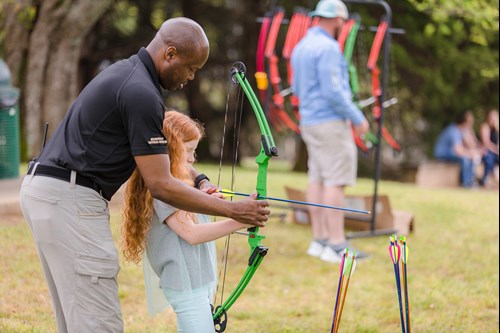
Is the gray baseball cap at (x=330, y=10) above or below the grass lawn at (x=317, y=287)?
above

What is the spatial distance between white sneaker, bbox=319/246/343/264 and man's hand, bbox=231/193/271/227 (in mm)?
3486

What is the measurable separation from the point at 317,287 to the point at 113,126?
129 inches

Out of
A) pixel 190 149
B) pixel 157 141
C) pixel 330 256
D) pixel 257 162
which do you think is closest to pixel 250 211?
pixel 257 162

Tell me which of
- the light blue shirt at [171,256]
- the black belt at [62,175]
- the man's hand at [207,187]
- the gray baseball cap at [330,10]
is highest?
the gray baseball cap at [330,10]

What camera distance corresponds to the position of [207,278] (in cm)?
334

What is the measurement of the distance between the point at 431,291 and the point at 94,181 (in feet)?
11.4

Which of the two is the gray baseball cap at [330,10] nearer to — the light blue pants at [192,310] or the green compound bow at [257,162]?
the green compound bow at [257,162]

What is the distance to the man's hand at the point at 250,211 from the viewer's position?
2922 mm

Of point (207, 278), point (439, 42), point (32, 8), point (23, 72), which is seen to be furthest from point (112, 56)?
point (207, 278)

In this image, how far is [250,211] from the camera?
9.62 feet

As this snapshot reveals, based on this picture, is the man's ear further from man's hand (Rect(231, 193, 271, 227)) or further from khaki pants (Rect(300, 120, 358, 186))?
khaki pants (Rect(300, 120, 358, 186))

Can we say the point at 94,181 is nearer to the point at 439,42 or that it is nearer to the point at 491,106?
Result: the point at 439,42

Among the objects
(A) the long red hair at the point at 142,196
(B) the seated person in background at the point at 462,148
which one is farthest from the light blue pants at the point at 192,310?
(B) the seated person in background at the point at 462,148

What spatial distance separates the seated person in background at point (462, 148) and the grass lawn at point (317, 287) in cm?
614
